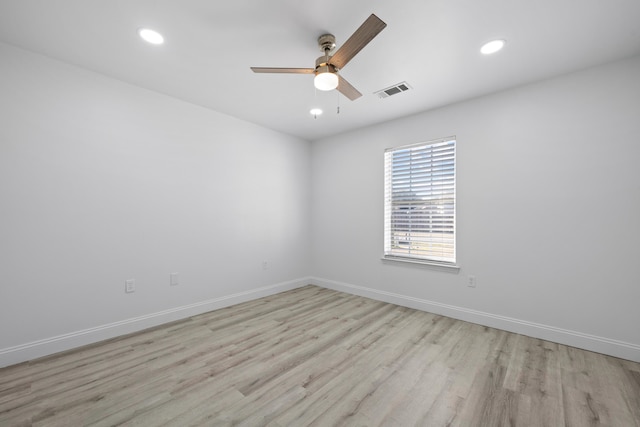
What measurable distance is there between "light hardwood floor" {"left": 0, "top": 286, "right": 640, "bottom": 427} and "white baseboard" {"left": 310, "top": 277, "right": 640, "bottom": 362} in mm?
82

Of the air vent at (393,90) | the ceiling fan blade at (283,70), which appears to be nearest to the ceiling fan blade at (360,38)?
the ceiling fan blade at (283,70)

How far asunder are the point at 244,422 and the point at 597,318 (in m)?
3.15

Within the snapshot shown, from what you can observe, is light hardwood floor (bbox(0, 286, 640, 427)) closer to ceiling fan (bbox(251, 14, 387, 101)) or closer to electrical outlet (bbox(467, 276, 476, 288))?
electrical outlet (bbox(467, 276, 476, 288))

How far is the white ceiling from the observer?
1812 mm

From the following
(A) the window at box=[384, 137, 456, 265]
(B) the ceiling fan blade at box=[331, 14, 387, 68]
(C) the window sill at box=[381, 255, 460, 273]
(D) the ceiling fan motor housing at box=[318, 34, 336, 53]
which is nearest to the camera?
(B) the ceiling fan blade at box=[331, 14, 387, 68]

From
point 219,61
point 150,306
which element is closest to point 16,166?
point 150,306

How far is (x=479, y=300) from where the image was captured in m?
3.05

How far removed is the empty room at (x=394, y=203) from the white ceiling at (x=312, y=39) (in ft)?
0.07

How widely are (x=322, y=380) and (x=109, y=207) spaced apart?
2637mm

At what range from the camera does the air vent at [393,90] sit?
2831mm

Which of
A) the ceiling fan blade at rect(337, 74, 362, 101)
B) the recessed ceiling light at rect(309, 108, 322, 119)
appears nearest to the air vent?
the ceiling fan blade at rect(337, 74, 362, 101)

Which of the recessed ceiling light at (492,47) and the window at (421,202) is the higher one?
the recessed ceiling light at (492,47)

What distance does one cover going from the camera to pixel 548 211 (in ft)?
8.76

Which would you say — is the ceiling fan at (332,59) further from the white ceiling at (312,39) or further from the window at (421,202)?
the window at (421,202)
